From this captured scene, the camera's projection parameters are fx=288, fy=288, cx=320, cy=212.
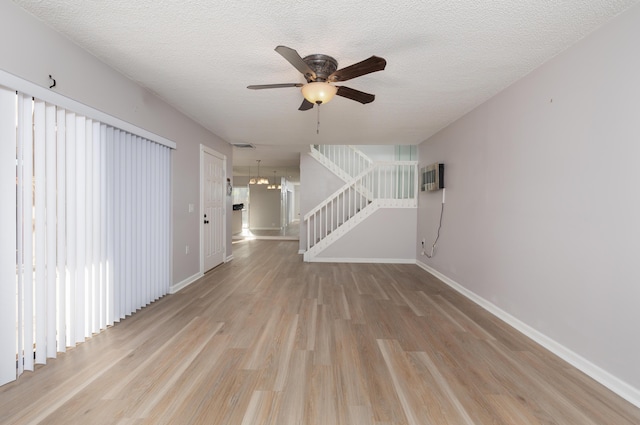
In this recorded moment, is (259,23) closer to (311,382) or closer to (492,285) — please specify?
(311,382)

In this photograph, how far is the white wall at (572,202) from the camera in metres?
1.86

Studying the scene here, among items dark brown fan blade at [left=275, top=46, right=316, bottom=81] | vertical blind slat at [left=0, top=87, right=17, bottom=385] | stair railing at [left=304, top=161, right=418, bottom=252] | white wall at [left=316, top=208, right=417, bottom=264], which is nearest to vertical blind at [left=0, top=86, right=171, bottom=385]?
vertical blind slat at [left=0, top=87, right=17, bottom=385]

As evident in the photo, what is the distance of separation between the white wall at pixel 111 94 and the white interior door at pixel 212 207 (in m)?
0.20

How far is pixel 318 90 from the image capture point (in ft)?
7.86

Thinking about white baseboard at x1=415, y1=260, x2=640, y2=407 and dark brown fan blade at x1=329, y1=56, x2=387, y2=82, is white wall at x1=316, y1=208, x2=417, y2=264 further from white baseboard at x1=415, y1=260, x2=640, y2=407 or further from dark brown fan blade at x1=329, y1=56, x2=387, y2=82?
dark brown fan blade at x1=329, y1=56, x2=387, y2=82

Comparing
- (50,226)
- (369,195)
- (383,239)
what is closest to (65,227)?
(50,226)

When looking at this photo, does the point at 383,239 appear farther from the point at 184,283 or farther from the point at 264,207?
the point at 264,207

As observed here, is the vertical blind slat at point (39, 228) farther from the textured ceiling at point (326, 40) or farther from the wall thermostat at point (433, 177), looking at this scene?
the wall thermostat at point (433, 177)

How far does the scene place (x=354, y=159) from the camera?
744cm

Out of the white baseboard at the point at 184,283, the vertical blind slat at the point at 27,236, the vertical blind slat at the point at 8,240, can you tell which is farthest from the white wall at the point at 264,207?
the vertical blind slat at the point at 8,240

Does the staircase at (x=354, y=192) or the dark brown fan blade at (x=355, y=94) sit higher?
the dark brown fan blade at (x=355, y=94)

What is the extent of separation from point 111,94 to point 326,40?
212 cm

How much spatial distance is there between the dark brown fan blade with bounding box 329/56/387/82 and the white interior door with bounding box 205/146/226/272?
3.21 meters

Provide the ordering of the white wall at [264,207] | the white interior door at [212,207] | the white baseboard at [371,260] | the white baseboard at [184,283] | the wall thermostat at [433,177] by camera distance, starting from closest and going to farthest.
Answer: the white baseboard at [184,283]
the wall thermostat at [433,177]
the white interior door at [212,207]
the white baseboard at [371,260]
the white wall at [264,207]
